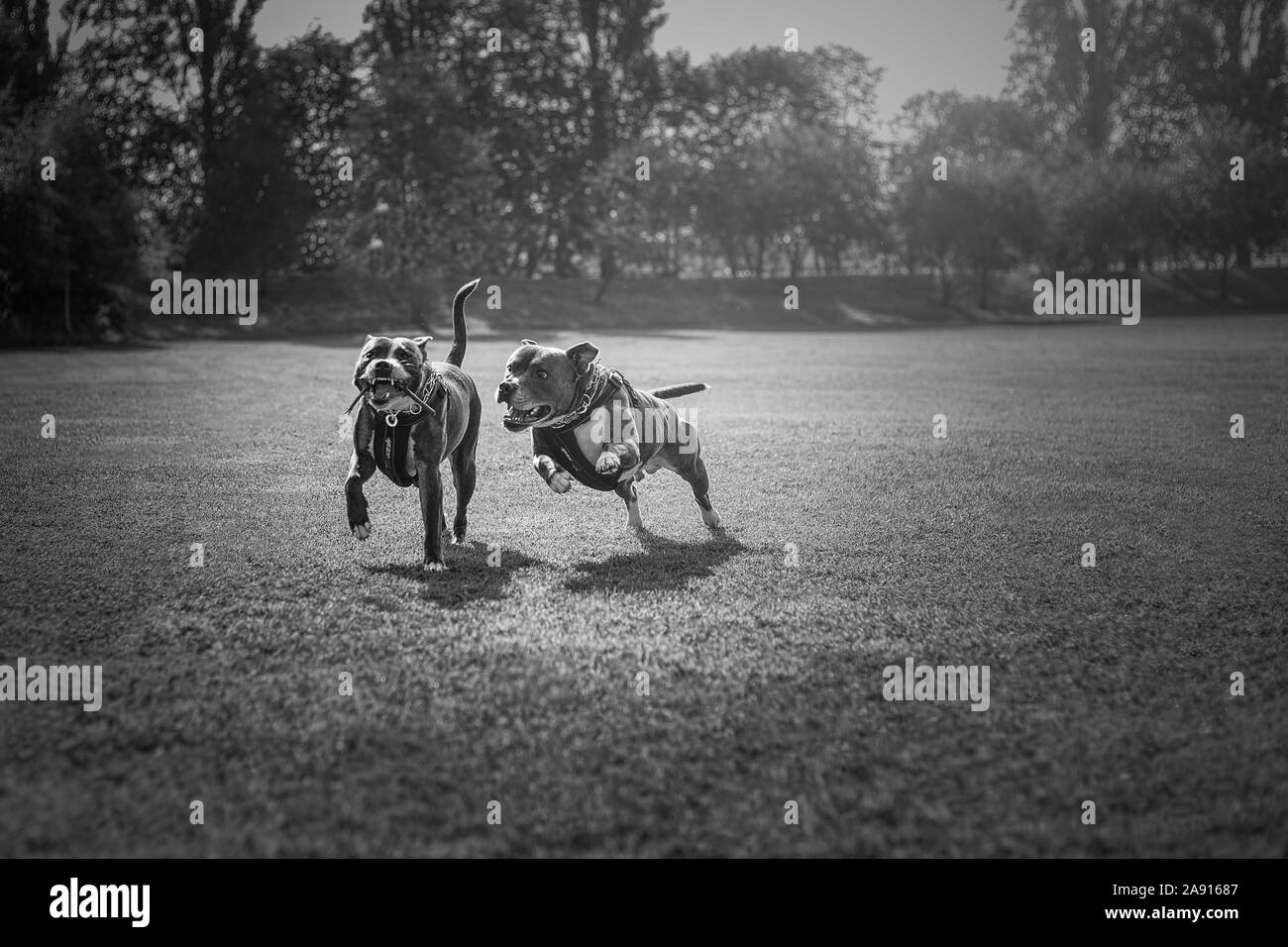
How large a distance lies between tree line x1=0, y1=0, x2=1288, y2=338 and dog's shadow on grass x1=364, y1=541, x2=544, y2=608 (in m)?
34.7

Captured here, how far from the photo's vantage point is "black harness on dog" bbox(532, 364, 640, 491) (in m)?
7.75

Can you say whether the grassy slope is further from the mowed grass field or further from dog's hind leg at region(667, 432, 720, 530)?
dog's hind leg at region(667, 432, 720, 530)

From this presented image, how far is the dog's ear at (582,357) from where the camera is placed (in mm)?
7691

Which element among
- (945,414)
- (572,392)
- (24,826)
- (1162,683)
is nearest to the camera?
(24,826)

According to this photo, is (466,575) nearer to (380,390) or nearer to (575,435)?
(575,435)

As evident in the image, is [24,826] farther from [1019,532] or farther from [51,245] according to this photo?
→ [51,245]

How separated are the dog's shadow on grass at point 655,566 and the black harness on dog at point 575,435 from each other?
69 centimetres

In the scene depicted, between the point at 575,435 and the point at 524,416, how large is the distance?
0.54 m

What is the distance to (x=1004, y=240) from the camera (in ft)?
208

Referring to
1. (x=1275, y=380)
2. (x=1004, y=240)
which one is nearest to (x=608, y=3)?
(x=1004, y=240)

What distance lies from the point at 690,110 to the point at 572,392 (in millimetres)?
68205

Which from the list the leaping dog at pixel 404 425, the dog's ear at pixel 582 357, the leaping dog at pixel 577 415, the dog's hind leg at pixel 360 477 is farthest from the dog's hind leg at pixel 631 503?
the dog's hind leg at pixel 360 477

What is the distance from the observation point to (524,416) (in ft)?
24.4

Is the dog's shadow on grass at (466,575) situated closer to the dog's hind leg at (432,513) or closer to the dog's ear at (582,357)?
the dog's hind leg at (432,513)
